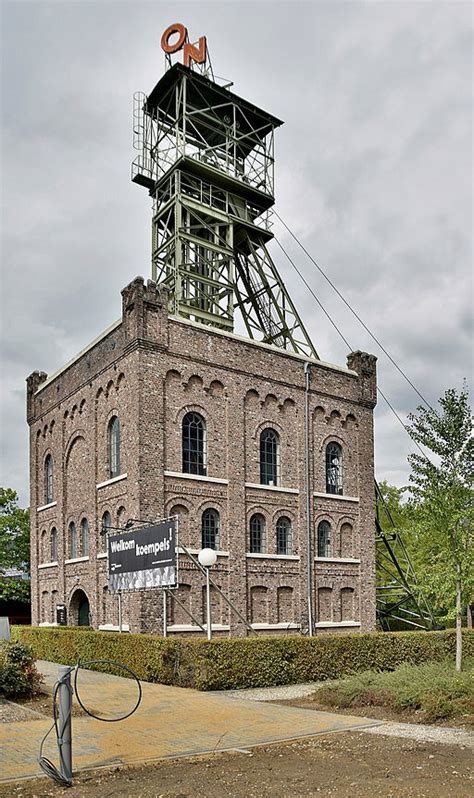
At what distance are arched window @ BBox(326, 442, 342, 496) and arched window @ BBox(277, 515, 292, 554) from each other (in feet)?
9.55

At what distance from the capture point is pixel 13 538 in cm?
4272

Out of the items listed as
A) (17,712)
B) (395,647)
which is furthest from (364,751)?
(395,647)

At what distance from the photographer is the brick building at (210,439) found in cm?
2652

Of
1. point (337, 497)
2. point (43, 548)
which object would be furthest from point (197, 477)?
Answer: point (43, 548)

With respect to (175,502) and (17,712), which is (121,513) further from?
(17,712)

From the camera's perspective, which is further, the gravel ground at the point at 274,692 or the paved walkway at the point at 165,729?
the gravel ground at the point at 274,692

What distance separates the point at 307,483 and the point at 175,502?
656cm

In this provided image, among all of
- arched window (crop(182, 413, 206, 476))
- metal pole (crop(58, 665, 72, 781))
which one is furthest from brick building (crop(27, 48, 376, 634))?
metal pole (crop(58, 665, 72, 781))

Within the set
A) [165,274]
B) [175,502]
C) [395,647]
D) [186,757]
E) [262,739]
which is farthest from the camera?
[165,274]

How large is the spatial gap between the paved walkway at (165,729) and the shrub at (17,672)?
46.3 inches

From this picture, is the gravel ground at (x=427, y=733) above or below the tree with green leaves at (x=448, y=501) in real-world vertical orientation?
below

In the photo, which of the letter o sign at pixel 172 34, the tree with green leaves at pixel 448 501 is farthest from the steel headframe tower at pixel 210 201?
the tree with green leaves at pixel 448 501

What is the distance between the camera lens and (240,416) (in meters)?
28.9

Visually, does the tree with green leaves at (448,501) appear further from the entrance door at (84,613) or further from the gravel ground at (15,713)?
the entrance door at (84,613)
